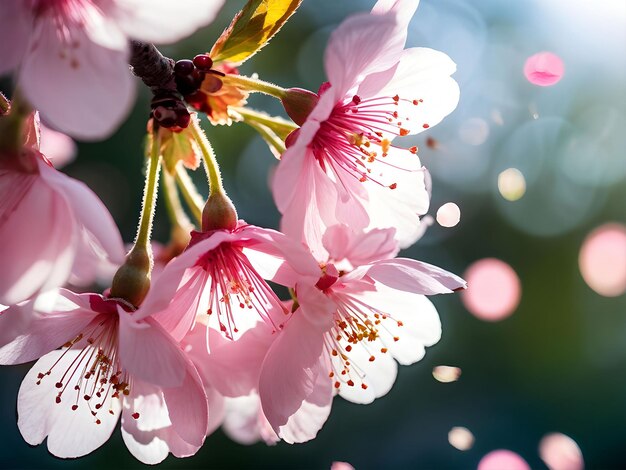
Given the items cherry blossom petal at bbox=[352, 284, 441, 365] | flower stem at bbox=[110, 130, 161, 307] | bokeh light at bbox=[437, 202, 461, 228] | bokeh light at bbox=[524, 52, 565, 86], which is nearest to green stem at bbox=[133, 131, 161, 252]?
flower stem at bbox=[110, 130, 161, 307]

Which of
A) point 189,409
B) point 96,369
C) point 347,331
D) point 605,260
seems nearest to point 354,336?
point 347,331

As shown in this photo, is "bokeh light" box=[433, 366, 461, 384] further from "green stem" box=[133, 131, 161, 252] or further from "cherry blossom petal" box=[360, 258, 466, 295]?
"green stem" box=[133, 131, 161, 252]

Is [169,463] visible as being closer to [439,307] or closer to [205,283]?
[439,307]

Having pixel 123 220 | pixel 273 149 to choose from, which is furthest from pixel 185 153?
pixel 123 220

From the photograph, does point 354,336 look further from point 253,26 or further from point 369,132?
point 253,26

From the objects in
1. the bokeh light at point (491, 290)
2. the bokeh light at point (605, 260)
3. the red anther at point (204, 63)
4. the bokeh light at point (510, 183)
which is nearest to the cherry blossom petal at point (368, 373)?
the bokeh light at point (510, 183)
